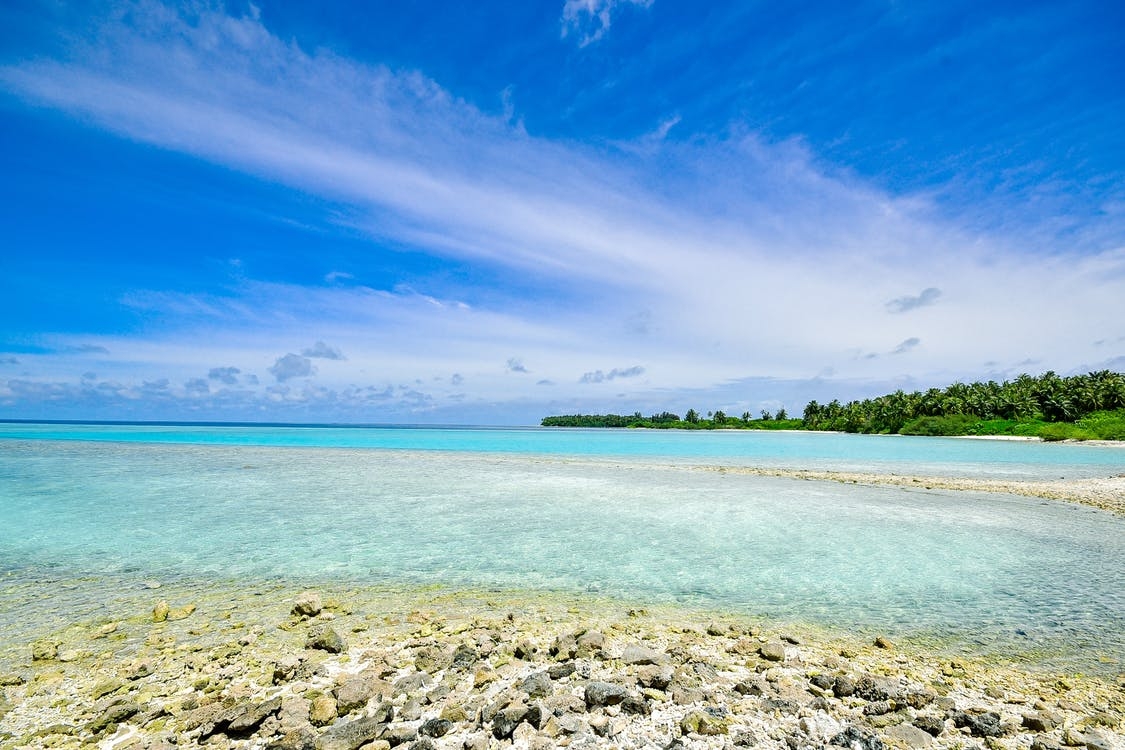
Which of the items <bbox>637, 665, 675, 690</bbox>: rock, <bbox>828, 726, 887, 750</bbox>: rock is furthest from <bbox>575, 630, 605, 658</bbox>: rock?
<bbox>828, 726, 887, 750</bbox>: rock

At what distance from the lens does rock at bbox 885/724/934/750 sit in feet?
15.0

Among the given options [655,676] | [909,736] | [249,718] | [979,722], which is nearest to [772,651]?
[655,676]

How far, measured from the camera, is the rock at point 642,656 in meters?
6.22

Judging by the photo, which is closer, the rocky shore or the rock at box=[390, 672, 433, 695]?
the rocky shore

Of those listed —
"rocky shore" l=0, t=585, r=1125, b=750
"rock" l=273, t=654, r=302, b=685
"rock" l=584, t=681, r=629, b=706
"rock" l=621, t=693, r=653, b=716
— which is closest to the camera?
"rocky shore" l=0, t=585, r=1125, b=750

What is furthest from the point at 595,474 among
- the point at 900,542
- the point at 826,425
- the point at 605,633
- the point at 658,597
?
the point at 826,425

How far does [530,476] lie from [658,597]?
2123cm

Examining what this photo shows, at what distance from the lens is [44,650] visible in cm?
662

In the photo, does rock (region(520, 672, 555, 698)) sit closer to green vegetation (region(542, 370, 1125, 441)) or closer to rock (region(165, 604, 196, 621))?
rock (region(165, 604, 196, 621))

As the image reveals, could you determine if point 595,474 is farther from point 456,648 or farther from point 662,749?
point 662,749

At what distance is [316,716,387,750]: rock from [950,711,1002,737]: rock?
17.0 feet

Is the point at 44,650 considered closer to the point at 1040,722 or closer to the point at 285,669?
the point at 285,669

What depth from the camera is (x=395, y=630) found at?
744cm

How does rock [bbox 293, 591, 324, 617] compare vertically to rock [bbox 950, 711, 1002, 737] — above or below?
below
